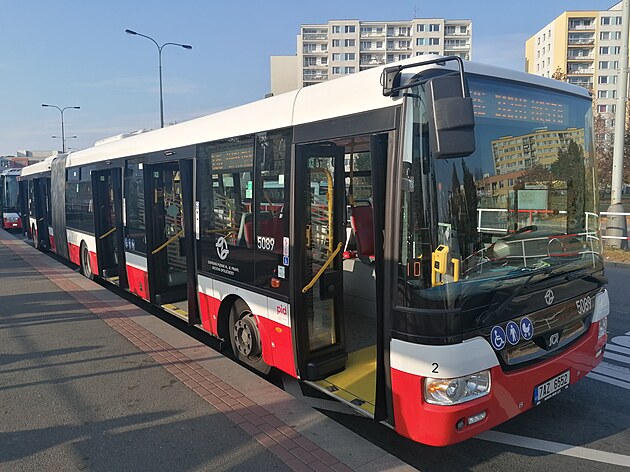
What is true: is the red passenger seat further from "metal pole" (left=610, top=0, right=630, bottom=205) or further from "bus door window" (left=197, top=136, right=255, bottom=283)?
"metal pole" (left=610, top=0, right=630, bottom=205)

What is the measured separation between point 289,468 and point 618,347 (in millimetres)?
4950

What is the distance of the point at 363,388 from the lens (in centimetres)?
436

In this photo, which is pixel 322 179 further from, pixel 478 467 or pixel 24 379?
pixel 24 379

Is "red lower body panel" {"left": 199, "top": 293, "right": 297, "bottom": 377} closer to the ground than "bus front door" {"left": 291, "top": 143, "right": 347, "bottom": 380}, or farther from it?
closer to the ground

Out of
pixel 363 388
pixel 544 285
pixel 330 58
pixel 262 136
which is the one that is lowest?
pixel 363 388

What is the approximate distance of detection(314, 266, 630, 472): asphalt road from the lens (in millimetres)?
3830

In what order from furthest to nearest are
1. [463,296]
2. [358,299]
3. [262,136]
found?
[358,299] < [262,136] < [463,296]

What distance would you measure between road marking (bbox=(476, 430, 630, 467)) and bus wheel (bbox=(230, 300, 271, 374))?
2.34m

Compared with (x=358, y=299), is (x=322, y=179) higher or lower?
higher

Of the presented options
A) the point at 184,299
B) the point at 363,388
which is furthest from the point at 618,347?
the point at 184,299

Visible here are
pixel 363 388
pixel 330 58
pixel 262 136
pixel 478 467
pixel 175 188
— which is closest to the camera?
pixel 478 467

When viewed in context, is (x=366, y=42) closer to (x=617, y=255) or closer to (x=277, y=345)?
(x=617, y=255)

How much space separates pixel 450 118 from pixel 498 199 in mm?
870

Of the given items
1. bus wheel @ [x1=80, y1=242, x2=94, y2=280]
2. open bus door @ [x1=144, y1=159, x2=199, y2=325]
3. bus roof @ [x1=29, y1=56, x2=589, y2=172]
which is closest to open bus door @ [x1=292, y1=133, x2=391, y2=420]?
bus roof @ [x1=29, y1=56, x2=589, y2=172]
